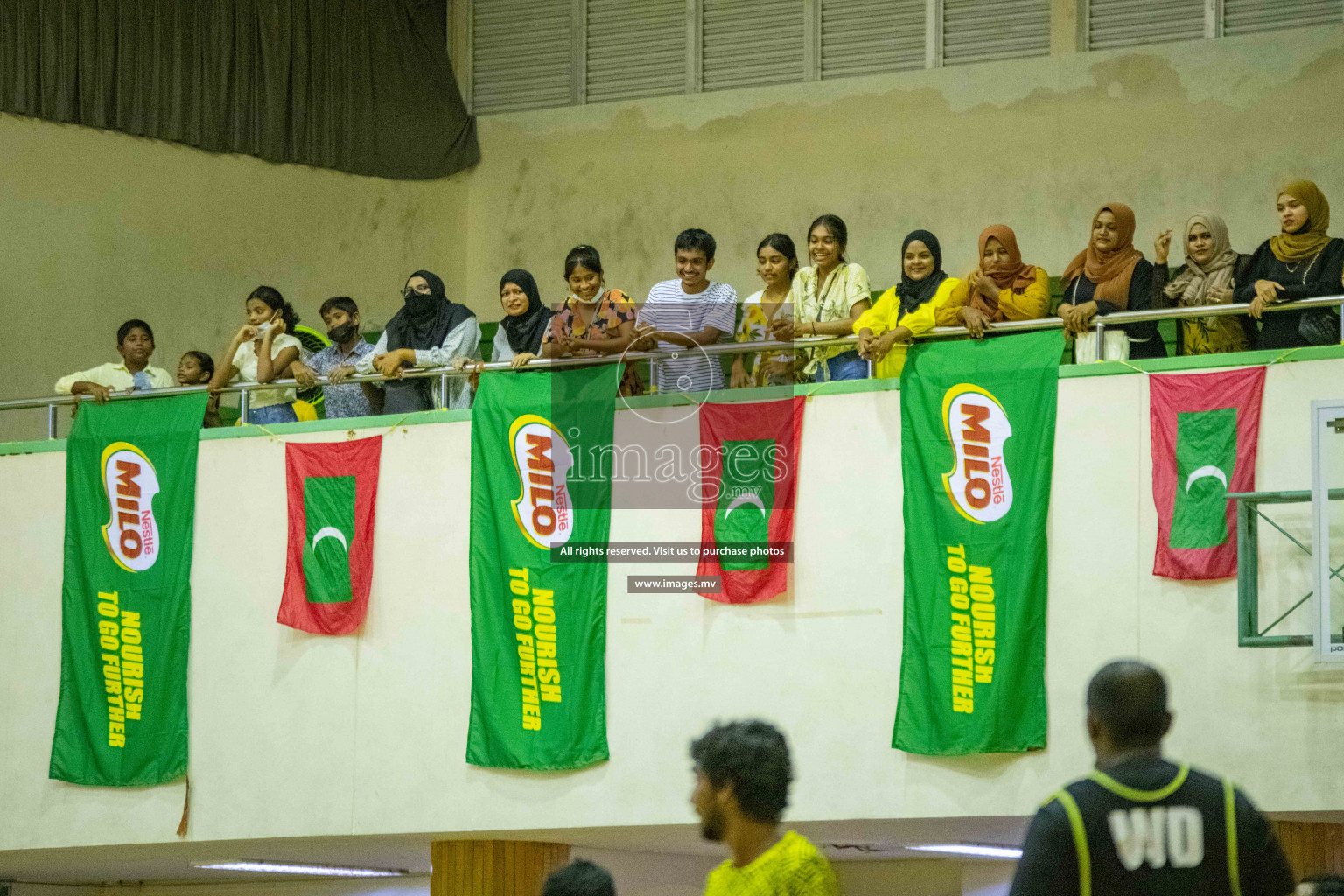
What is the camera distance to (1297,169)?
1024 centimetres

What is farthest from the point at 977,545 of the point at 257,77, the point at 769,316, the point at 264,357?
the point at 257,77

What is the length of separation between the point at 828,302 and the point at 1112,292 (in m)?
1.21

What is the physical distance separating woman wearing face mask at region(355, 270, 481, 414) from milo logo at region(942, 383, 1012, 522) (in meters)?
2.39

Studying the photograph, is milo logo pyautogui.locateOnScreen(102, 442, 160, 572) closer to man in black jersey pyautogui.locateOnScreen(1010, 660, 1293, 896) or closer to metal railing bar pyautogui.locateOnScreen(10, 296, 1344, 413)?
metal railing bar pyautogui.locateOnScreen(10, 296, 1344, 413)

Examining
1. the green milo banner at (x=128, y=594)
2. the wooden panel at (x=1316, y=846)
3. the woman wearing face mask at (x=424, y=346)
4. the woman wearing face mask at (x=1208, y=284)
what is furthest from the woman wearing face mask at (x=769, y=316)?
the green milo banner at (x=128, y=594)

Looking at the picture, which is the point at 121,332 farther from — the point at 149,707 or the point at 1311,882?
the point at 1311,882

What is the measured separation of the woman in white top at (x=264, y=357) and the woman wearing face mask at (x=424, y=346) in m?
0.52

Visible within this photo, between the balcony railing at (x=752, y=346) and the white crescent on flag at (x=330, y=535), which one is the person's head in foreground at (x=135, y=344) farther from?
the white crescent on flag at (x=330, y=535)

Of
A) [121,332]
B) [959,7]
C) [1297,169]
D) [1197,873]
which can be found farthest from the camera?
[959,7]

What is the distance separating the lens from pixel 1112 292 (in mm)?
7188

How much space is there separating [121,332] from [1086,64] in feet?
20.0

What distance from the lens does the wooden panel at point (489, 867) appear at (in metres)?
8.02

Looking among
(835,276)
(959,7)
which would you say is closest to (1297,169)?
(959,7)

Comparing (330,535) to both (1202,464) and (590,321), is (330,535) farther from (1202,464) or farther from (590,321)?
(1202,464)
